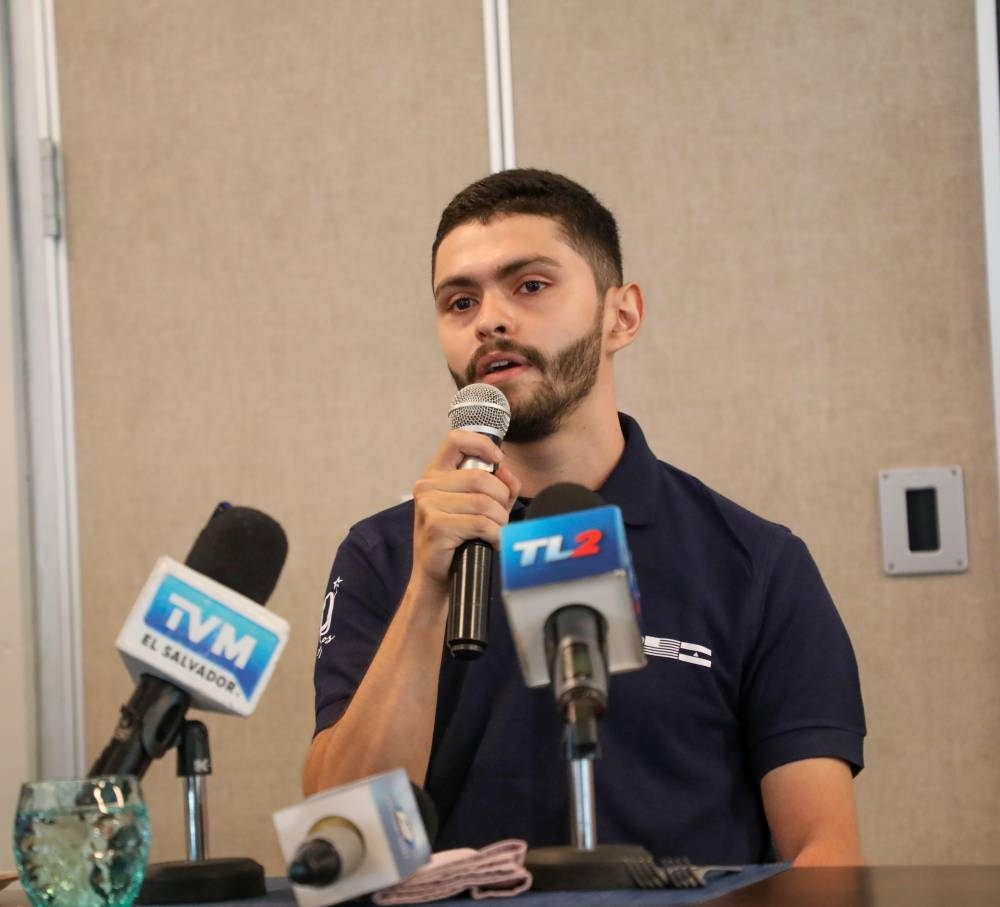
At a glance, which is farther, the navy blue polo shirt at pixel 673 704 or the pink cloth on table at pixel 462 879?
the navy blue polo shirt at pixel 673 704

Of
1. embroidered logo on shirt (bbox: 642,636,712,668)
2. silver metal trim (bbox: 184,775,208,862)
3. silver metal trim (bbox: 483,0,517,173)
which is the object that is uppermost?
silver metal trim (bbox: 483,0,517,173)

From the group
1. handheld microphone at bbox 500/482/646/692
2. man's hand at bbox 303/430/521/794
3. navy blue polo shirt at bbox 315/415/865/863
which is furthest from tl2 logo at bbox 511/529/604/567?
navy blue polo shirt at bbox 315/415/865/863

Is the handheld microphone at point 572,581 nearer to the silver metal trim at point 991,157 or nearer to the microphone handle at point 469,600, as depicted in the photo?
the microphone handle at point 469,600

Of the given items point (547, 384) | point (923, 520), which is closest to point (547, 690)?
point (547, 384)

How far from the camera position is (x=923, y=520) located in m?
2.37

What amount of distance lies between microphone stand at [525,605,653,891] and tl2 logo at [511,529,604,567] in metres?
0.04

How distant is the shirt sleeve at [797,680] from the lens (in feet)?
5.27

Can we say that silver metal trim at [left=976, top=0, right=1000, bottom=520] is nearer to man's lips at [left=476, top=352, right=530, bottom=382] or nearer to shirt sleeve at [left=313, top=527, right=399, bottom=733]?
man's lips at [left=476, top=352, right=530, bottom=382]

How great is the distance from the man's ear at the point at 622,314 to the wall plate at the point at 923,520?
25.4 inches

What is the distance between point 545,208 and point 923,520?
924 mm

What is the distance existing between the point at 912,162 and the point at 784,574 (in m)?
1.00

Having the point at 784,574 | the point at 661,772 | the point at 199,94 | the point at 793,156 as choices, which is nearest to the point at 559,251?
the point at 784,574

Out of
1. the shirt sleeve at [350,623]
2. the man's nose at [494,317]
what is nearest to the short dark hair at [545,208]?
the man's nose at [494,317]

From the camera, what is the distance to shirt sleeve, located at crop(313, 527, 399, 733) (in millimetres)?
1707
